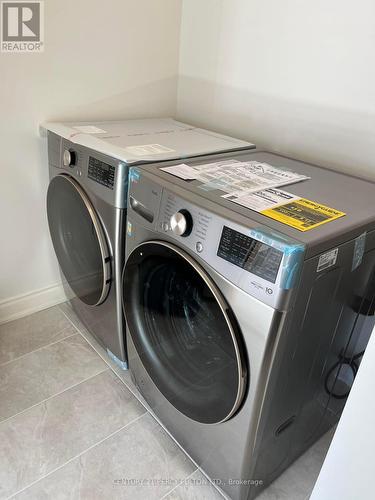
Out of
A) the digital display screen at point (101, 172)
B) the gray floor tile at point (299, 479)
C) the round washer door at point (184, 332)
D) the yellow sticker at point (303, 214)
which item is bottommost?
the gray floor tile at point (299, 479)

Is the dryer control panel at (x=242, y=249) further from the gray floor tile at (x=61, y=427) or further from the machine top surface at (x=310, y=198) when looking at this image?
the gray floor tile at (x=61, y=427)

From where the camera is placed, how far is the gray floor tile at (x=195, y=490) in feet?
3.93

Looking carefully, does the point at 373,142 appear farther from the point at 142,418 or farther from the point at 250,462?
the point at 142,418

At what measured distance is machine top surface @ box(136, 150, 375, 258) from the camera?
2.73ft

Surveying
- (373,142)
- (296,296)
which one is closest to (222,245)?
(296,296)

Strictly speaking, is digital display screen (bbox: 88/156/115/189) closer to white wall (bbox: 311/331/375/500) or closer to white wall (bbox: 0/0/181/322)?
white wall (bbox: 0/0/181/322)

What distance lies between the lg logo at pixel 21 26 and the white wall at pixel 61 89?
27 mm

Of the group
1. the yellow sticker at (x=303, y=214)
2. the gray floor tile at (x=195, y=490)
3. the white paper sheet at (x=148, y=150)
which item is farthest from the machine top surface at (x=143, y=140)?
the gray floor tile at (x=195, y=490)

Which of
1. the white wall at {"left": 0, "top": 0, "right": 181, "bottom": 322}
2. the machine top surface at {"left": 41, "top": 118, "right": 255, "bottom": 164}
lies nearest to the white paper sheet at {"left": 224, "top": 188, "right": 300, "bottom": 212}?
the machine top surface at {"left": 41, "top": 118, "right": 255, "bottom": 164}

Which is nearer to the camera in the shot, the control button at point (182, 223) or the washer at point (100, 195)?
the control button at point (182, 223)

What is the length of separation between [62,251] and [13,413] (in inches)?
24.2

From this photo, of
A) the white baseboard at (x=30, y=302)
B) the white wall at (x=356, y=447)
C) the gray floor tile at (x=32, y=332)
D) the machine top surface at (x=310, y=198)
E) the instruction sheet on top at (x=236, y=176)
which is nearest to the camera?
the white wall at (x=356, y=447)

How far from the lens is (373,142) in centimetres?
129

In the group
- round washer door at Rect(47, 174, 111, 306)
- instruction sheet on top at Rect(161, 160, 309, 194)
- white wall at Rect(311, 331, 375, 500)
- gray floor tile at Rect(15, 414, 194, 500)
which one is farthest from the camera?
round washer door at Rect(47, 174, 111, 306)
